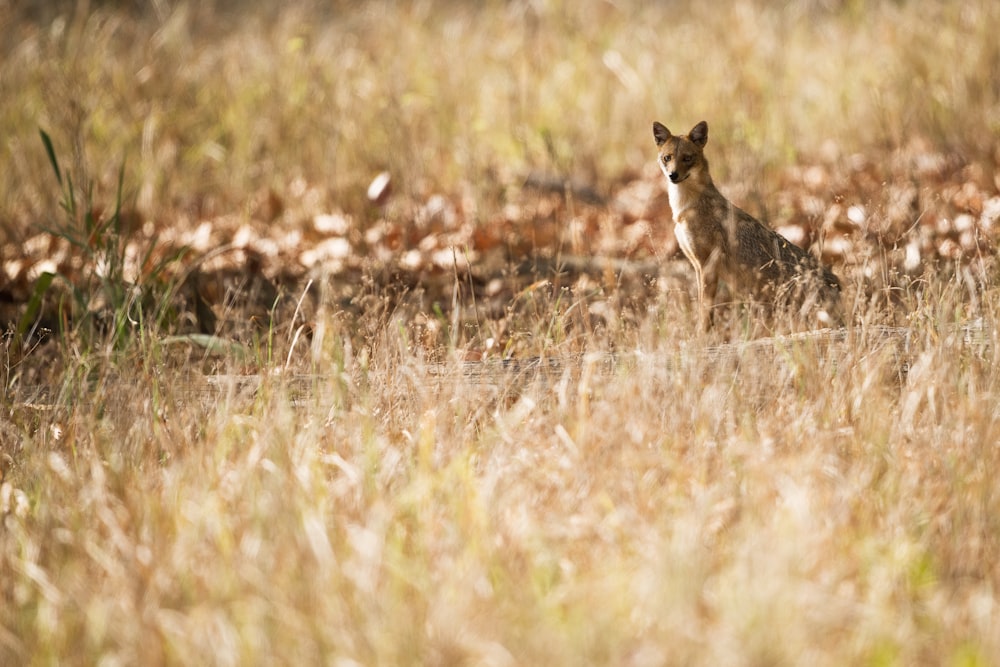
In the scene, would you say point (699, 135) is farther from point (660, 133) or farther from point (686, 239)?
point (686, 239)

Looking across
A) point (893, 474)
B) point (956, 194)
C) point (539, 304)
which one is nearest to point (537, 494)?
point (893, 474)

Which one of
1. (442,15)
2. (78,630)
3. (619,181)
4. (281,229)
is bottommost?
(78,630)

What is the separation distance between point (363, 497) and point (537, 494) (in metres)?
0.49

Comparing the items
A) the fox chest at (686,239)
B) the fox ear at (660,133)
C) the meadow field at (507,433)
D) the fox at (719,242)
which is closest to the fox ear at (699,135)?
the fox at (719,242)

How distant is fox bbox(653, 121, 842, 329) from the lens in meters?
4.41

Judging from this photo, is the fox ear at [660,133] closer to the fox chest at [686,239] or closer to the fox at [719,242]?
the fox at [719,242]

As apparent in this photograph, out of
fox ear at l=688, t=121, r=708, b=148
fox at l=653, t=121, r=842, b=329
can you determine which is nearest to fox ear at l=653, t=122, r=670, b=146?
fox at l=653, t=121, r=842, b=329

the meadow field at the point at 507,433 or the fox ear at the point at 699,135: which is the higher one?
the fox ear at the point at 699,135

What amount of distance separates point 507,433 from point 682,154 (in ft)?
6.48

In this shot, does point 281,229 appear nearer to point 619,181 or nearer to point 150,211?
point 150,211

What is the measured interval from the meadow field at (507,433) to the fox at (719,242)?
163 mm

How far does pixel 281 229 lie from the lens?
7.09 m

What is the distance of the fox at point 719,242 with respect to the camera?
441cm

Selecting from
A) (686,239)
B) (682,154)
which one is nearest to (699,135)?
(682,154)
